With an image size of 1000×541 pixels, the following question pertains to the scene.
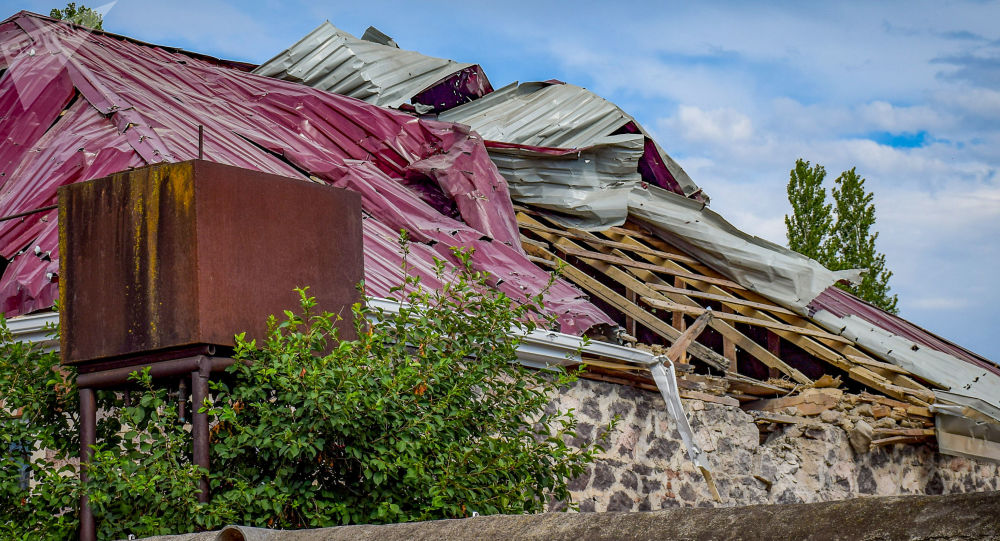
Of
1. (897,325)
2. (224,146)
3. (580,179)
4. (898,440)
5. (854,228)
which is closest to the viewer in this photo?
(224,146)

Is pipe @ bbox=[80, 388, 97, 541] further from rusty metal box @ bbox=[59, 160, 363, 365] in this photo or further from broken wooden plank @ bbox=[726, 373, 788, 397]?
broken wooden plank @ bbox=[726, 373, 788, 397]

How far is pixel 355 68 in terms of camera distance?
12.5 metres

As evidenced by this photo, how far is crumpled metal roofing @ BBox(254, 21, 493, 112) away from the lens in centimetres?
1225

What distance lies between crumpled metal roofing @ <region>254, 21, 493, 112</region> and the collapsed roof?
2 centimetres

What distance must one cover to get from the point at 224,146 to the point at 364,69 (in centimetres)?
415

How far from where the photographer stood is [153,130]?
806 centimetres

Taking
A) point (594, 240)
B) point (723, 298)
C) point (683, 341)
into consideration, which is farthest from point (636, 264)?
point (683, 341)

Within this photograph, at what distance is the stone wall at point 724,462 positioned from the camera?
8.18m

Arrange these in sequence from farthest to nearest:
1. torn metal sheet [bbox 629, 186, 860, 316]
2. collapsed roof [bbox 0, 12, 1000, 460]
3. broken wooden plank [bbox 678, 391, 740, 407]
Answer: torn metal sheet [bbox 629, 186, 860, 316]
broken wooden plank [bbox 678, 391, 740, 407]
collapsed roof [bbox 0, 12, 1000, 460]

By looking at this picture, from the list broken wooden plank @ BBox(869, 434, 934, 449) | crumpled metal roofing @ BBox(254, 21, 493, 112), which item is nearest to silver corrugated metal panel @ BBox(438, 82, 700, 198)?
crumpled metal roofing @ BBox(254, 21, 493, 112)

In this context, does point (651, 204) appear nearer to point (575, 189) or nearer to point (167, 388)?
point (575, 189)

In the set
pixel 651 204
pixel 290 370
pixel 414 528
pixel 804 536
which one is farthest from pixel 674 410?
pixel 804 536

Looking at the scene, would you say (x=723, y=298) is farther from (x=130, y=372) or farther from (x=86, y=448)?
(x=86, y=448)

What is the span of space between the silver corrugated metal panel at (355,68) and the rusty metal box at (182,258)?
22.2 ft
